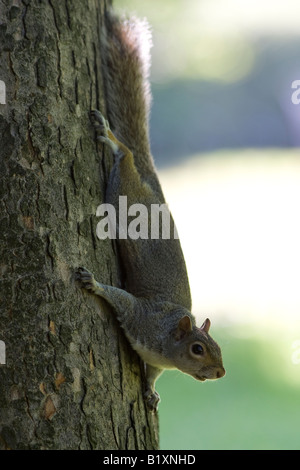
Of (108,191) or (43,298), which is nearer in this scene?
(43,298)

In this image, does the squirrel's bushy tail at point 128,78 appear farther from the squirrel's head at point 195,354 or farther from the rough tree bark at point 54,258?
the squirrel's head at point 195,354

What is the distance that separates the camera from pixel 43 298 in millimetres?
1894

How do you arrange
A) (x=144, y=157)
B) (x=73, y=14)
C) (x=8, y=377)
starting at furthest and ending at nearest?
(x=144, y=157)
(x=73, y=14)
(x=8, y=377)

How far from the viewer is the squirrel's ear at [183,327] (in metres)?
2.33

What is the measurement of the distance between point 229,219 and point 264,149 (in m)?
0.71

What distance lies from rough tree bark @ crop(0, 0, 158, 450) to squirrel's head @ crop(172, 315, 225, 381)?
0.19 m

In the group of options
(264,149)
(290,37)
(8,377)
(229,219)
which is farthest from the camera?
(290,37)

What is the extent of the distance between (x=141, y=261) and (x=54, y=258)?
0.52m

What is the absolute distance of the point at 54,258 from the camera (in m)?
1.95

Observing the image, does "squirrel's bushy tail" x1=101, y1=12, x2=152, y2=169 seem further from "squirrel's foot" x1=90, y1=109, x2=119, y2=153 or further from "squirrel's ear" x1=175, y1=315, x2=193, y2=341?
"squirrel's ear" x1=175, y1=315, x2=193, y2=341

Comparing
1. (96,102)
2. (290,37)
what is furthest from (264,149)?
(96,102)

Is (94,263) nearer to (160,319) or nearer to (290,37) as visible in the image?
(160,319)

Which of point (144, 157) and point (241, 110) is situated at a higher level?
point (241, 110)

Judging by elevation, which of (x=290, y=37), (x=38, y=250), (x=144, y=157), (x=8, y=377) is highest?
(x=290, y=37)
